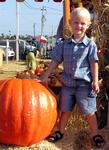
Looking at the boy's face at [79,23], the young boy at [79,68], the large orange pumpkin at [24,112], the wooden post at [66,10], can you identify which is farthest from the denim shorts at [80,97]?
the wooden post at [66,10]

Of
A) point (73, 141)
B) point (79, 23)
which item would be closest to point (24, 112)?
point (73, 141)

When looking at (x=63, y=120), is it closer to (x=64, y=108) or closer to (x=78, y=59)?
(x=64, y=108)

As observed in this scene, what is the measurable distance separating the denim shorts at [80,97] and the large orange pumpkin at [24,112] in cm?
20

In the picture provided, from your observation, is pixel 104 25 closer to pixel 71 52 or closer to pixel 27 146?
pixel 71 52

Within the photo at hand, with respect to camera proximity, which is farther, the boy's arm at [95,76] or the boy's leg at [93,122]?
the boy's leg at [93,122]

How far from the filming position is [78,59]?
4.46 metres

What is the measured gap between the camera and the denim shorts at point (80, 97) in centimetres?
448

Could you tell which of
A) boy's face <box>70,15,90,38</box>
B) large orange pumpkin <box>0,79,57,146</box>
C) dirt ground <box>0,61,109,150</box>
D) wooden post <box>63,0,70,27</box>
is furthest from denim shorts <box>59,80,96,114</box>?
wooden post <box>63,0,70,27</box>

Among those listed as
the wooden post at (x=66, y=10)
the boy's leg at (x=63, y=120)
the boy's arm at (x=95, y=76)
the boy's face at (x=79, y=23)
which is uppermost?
the wooden post at (x=66, y=10)

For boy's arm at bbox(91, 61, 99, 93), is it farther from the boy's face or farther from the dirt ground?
the dirt ground

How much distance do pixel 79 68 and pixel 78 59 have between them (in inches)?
3.8

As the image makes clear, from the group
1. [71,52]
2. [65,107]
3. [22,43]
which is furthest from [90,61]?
[22,43]

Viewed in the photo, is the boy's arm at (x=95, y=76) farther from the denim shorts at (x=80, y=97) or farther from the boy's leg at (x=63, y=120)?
the boy's leg at (x=63, y=120)

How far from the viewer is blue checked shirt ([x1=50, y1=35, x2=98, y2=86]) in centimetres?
445
